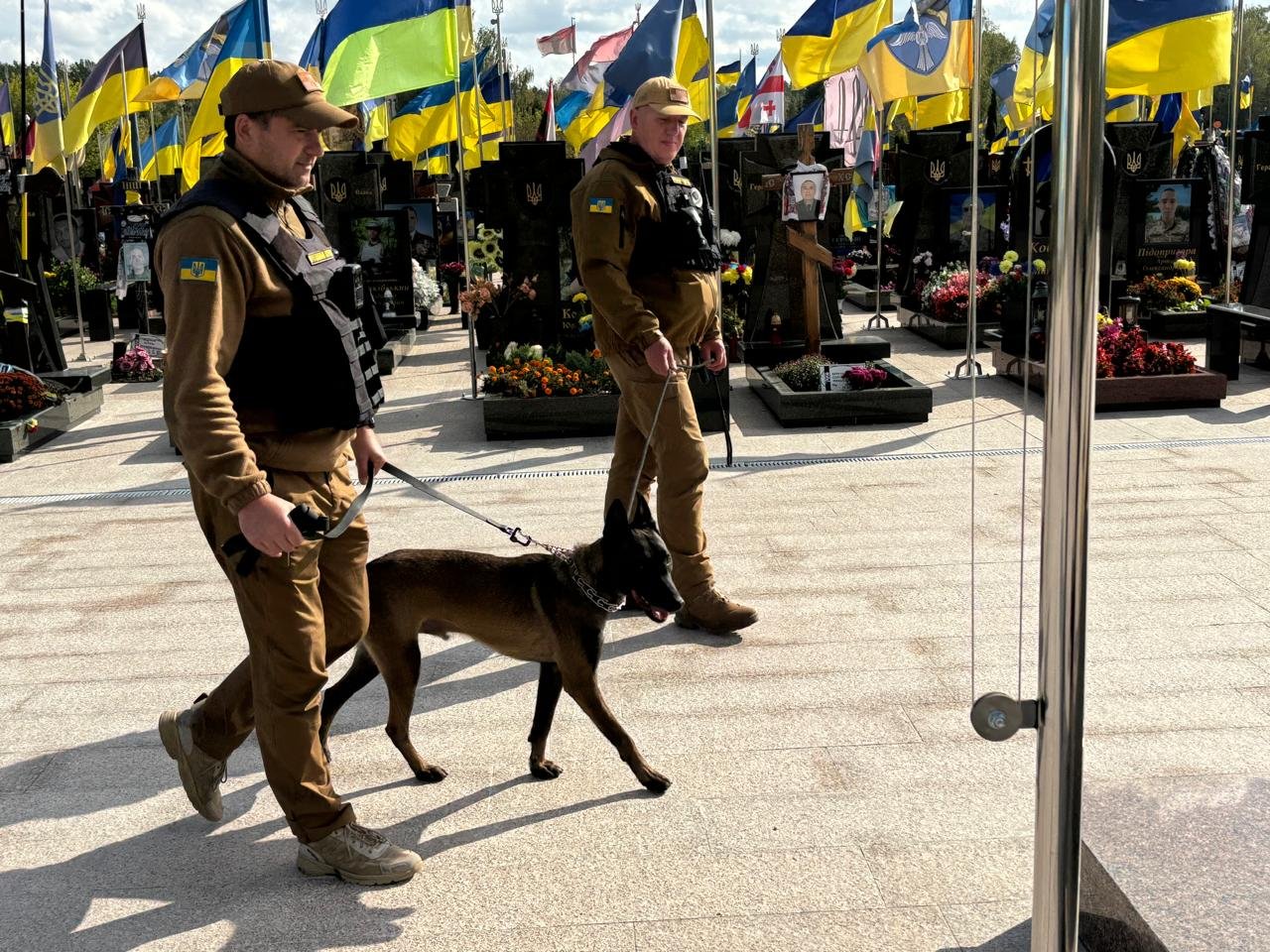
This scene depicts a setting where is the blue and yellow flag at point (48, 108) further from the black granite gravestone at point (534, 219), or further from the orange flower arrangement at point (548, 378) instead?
the orange flower arrangement at point (548, 378)

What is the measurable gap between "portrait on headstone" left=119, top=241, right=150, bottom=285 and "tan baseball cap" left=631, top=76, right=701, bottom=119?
1131 centimetres

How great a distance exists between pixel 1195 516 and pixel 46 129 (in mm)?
13461

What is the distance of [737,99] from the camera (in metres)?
Answer: 28.1

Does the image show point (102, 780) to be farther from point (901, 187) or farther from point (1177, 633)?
point (901, 187)

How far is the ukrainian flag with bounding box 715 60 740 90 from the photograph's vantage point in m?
30.3

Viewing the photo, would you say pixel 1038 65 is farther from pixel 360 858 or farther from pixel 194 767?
pixel 194 767

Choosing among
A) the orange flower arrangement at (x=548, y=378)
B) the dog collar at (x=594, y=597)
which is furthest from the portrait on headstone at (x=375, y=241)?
the dog collar at (x=594, y=597)

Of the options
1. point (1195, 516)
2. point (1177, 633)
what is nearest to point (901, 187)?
point (1195, 516)

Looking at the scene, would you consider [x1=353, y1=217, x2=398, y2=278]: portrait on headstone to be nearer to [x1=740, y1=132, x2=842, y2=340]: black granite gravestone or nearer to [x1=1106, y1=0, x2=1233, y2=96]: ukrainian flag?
[x1=740, y1=132, x2=842, y2=340]: black granite gravestone

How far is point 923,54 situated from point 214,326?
466 inches

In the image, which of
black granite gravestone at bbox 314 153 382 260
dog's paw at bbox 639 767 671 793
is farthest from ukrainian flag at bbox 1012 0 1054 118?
black granite gravestone at bbox 314 153 382 260

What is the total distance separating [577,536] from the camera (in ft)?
24.0

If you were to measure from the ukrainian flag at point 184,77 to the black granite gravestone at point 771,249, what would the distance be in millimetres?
7219

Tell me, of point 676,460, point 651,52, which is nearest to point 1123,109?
point 651,52
